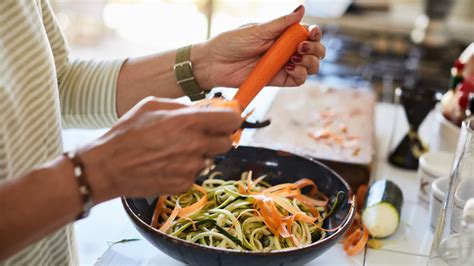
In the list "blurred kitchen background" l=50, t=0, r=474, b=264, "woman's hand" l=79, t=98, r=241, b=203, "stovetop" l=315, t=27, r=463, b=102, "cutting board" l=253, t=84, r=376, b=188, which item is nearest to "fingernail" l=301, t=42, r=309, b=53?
"cutting board" l=253, t=84, r=376, b=188

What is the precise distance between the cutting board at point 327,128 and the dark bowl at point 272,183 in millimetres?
146

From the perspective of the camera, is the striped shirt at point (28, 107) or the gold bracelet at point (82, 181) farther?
the striped shirt at point (28, 107)

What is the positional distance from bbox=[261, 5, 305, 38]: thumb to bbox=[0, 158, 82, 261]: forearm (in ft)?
1.73

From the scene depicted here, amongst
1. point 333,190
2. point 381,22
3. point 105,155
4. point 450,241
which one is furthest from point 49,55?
point 381,22

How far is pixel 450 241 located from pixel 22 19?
0.77 m

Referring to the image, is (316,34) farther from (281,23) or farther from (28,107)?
(28,107)

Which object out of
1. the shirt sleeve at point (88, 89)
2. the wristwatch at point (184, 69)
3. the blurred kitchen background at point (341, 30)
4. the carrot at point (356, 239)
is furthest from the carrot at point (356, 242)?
the blurred kitchen background at point (341, 30)

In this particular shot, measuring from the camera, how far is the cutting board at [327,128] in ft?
4.07

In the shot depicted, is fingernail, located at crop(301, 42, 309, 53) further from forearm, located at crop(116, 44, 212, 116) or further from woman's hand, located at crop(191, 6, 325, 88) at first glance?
forearm, located at crop(116, 44, 212, 116)

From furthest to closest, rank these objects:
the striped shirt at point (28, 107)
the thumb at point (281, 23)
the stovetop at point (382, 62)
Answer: the stovetop at point (382, 62), the thumb at point (281, 23), the striped shirt at point (28, 107)

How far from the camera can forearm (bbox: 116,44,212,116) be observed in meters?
1.10

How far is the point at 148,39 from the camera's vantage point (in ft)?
11.5

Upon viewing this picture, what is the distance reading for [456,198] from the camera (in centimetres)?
95

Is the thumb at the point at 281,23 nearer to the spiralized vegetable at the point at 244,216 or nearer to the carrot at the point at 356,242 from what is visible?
the spiralized vegetable at the point at 244,216
